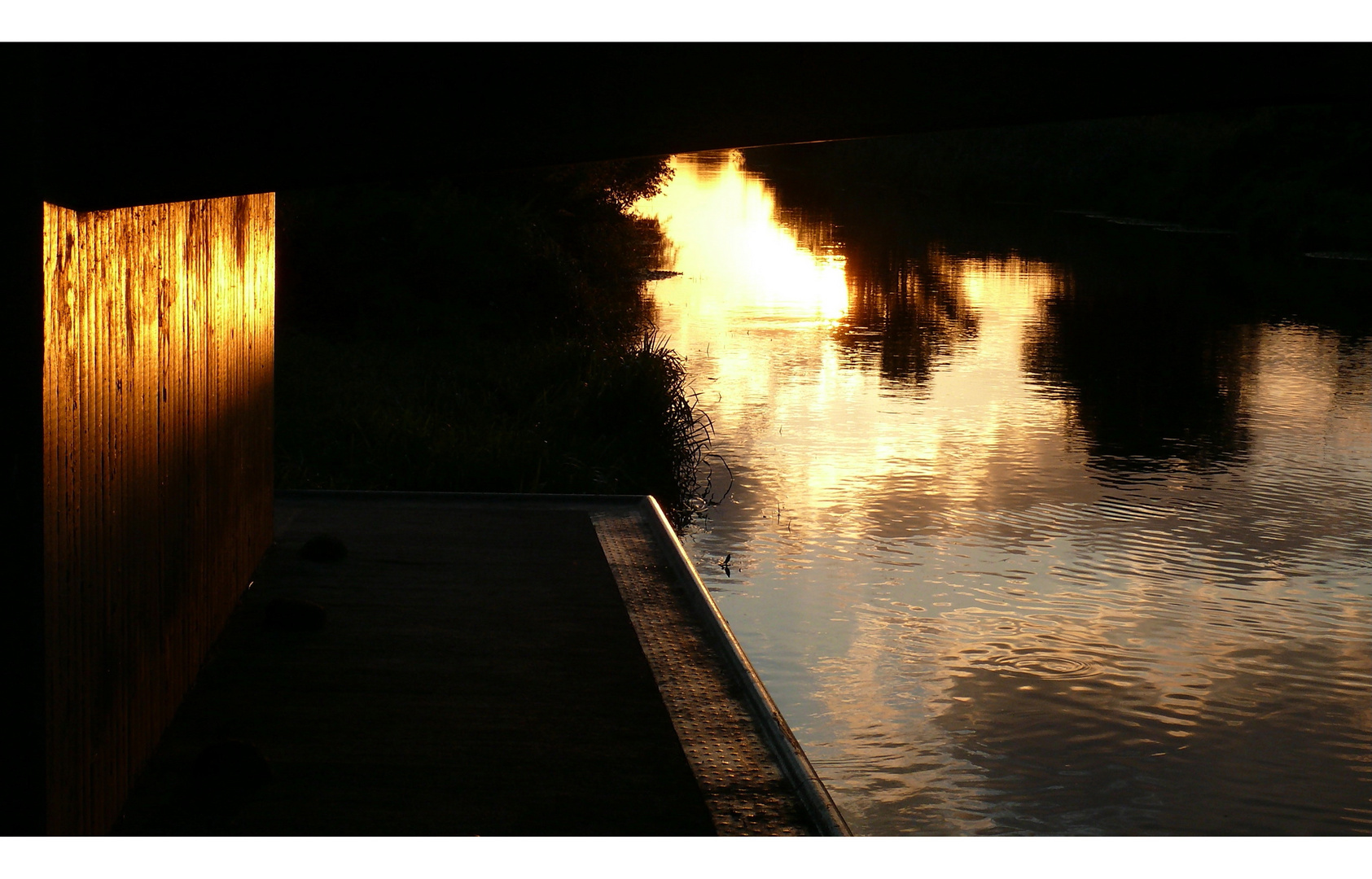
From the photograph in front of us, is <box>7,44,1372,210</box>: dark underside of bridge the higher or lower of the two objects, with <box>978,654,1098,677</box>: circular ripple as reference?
higher

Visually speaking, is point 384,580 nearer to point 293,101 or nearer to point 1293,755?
point 293,101

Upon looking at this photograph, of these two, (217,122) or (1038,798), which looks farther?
(1038,798)

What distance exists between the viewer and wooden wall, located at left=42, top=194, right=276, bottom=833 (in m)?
3.25

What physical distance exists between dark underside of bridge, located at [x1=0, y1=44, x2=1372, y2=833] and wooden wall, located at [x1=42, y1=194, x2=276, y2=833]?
0.23ft

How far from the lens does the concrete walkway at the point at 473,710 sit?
3.95 m

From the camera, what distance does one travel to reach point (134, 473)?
404 cm

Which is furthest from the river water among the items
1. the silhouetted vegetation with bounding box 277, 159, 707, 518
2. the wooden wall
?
the wooden wall

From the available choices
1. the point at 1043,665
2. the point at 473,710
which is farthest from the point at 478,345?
the point at 473,710

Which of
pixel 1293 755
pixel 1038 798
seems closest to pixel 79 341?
pixel 1038 798

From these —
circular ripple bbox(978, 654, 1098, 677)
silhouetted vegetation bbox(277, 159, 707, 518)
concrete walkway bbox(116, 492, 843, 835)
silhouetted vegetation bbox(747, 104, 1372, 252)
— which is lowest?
circular ripple bbox(978, 654, 1098, 677)

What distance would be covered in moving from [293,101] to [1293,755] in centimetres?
531

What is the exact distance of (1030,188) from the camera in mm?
51500

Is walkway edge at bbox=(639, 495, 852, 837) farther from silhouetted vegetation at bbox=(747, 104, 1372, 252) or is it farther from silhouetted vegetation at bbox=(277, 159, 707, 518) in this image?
silhouetted vegetation at bbox=(747, 104, 1372, 252)

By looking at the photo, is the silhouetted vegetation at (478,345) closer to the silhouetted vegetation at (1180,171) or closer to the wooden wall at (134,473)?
the wooden wall at (134,473)
